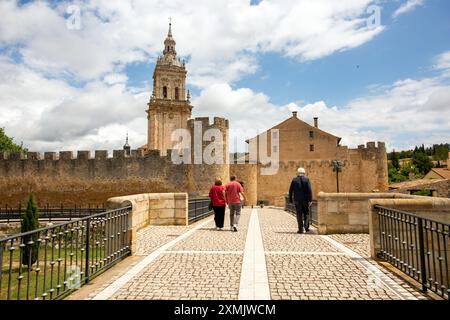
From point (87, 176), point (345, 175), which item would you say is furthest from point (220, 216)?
point (345, 175)

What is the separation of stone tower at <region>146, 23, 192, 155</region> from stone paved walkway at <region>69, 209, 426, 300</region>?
43209 millimetres

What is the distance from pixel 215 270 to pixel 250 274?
23.4 inches

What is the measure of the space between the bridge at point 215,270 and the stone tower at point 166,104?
142 feet

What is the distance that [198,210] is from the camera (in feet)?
48.4

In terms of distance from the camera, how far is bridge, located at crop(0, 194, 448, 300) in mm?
4082

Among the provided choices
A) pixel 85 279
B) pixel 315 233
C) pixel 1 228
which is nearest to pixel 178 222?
pixel 315 233

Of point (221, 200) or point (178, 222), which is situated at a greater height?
point (221, 200)

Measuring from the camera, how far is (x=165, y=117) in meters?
50.1

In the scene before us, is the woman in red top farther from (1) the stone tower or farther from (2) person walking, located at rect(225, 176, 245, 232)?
(1) the stone tower

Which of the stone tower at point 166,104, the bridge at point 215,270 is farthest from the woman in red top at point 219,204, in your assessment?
the stone tower at point 166,104

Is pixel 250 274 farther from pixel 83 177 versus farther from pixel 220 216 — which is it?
pixel 83 177
